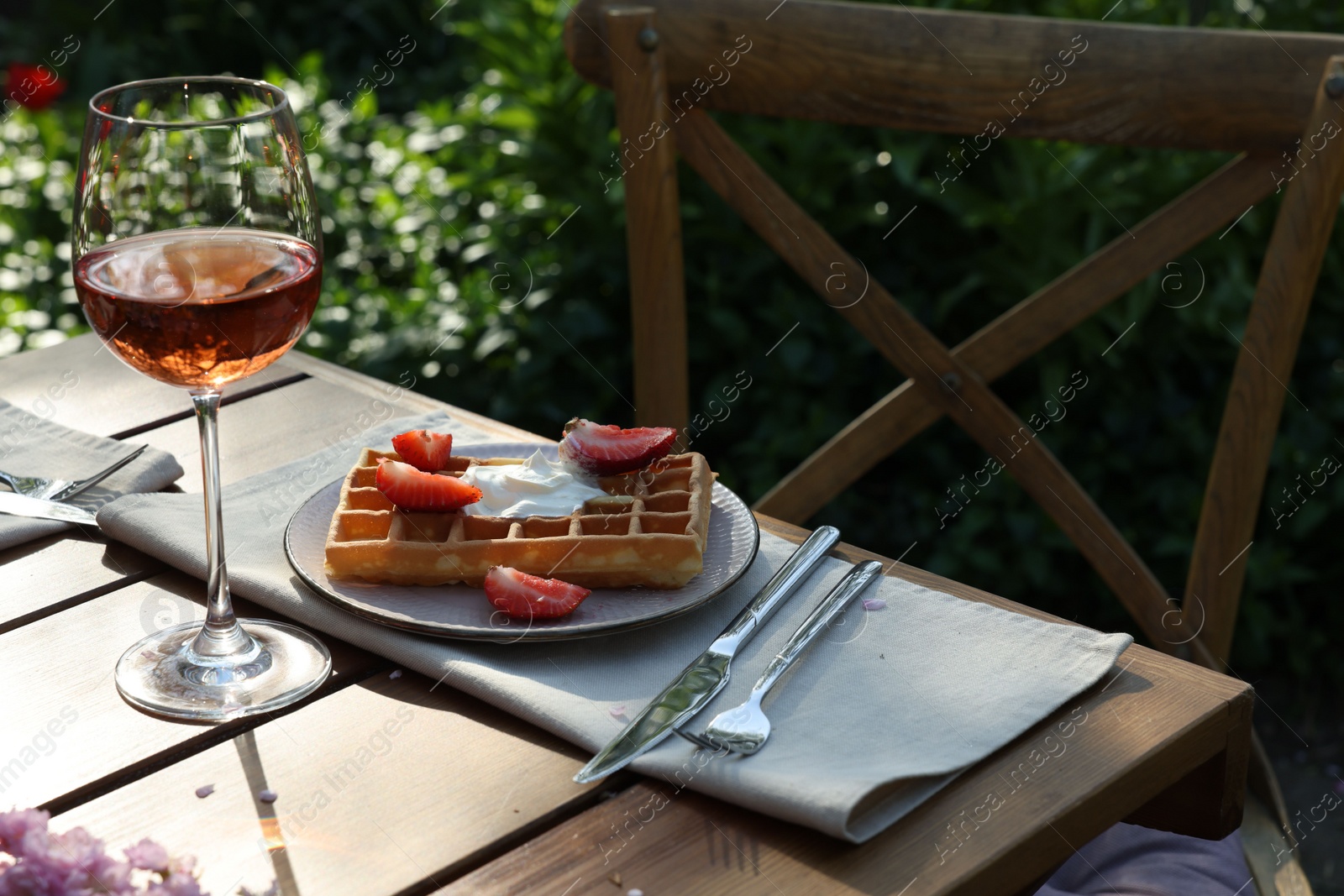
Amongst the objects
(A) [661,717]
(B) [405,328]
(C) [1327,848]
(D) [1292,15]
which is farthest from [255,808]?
(D) [1292,15]

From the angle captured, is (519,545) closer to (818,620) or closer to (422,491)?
(422,491)

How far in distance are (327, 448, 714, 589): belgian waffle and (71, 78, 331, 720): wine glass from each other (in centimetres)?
12

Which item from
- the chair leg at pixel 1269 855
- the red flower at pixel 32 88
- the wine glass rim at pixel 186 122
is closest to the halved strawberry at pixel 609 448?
the wine glass rim at pixel 186 122

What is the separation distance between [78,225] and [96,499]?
1.42 feet

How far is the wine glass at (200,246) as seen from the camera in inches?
33.1

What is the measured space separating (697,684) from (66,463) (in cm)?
74

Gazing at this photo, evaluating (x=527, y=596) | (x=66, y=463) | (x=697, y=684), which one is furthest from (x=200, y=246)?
(x=66, y=463)

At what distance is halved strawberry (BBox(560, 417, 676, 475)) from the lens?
1.15m

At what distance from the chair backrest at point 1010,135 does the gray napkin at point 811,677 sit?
637 millimetres

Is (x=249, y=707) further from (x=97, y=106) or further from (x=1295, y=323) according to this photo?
(x=1295, y=323)

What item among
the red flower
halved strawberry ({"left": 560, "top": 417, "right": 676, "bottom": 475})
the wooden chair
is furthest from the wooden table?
the red flower

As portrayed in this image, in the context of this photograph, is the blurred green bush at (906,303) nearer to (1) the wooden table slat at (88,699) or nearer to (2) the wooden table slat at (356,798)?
(1) the wooden table slat at (88,699)

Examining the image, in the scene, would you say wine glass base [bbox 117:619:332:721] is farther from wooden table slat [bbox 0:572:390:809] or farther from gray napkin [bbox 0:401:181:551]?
gray napkin [bbox 0:401:181:551]

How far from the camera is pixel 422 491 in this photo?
105 cm
